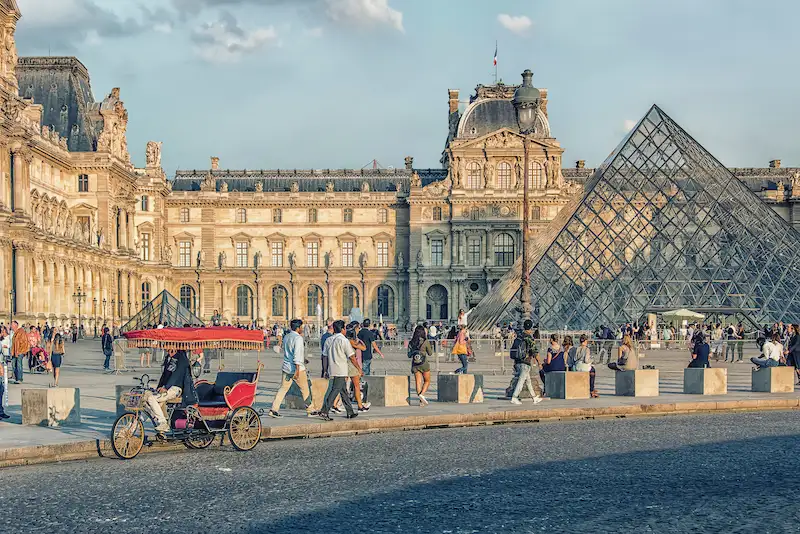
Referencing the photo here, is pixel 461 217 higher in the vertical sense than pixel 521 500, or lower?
higher

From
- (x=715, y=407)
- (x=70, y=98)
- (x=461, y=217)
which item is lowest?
(x=715, y=407)

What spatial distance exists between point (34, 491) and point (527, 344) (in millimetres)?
10770

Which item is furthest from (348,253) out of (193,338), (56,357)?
(193,338)

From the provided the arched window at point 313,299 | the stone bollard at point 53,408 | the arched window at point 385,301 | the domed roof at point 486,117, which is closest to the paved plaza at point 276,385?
the stone bollard at point 53,408

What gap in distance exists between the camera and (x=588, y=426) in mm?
18297

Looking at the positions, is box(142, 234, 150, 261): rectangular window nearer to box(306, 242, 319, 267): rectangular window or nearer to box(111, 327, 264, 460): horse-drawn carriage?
box(306, 242, 319, 267): rectangular window

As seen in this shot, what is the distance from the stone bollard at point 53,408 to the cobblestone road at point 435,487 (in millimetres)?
2741

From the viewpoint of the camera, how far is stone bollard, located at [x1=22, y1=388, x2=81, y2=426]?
16984mm

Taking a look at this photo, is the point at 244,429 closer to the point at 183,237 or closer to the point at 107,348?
the point at 107,348

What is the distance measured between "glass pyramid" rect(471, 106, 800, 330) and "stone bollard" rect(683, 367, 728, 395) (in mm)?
21964

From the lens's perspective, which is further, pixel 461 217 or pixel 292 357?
pixel 461 217

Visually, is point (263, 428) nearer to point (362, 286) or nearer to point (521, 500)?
→ point (521, 500)

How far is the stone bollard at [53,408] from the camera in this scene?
17.0 meters

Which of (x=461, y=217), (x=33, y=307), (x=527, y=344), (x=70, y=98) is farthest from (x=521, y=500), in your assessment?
(x=461, y=217)
